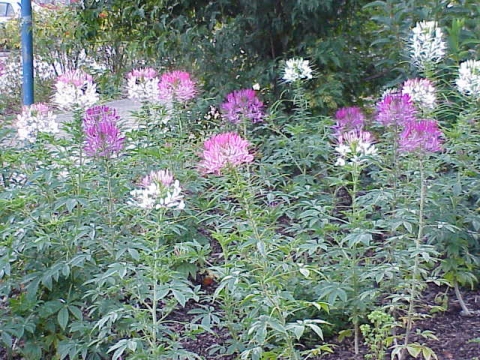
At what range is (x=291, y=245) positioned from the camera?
254 cm

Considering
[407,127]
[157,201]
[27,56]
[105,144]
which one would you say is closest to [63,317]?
[105,144]

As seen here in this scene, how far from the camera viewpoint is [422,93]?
3.08 meters

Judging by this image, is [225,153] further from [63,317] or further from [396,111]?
[63,317]

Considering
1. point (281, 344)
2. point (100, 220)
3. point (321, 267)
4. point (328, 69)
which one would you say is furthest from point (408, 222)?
point (328, 69)

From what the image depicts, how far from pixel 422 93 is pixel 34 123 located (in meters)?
1.80

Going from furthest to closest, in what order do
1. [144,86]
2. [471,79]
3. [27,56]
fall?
[27,56] < [144,86] < [471,79]

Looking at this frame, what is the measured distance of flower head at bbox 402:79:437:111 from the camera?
3068 mm

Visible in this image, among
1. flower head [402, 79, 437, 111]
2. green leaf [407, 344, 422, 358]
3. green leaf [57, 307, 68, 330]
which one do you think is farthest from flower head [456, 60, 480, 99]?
green leaf [57, 307, 68, 330]

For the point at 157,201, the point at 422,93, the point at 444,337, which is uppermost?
the point at 422,93

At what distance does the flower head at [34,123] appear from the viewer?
324cm

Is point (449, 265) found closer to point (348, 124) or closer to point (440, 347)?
point (440, 347)

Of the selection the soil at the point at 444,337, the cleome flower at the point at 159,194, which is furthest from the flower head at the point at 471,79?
the cleome flower at the point at 159,194

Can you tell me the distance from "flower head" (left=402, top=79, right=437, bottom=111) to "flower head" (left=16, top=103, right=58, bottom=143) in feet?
5.48

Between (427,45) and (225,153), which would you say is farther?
(427,45)
